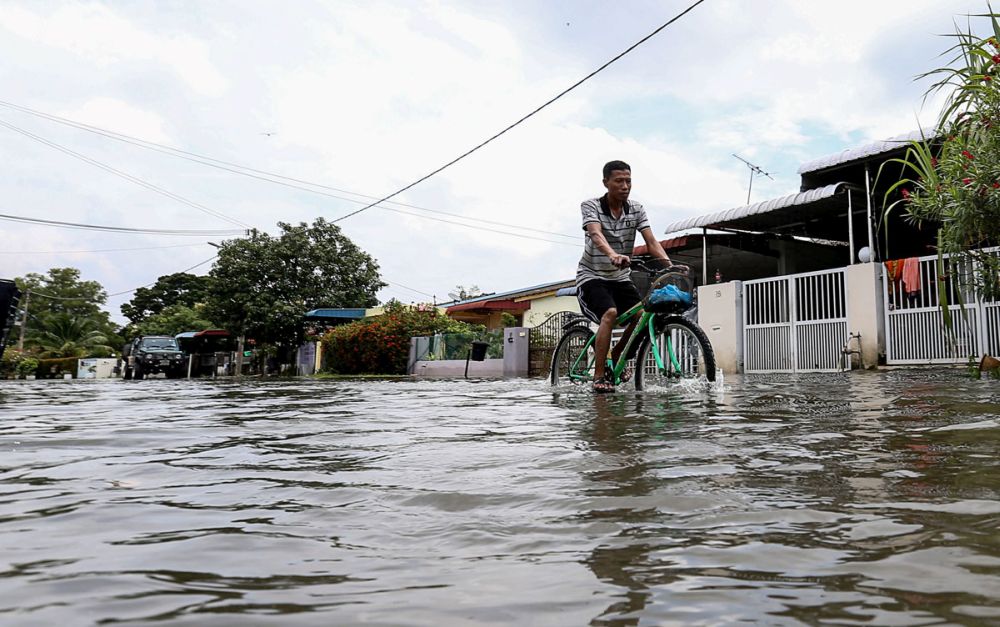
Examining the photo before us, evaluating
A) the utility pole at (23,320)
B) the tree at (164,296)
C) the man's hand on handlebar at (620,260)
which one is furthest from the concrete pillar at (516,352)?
the tree at (164,296)

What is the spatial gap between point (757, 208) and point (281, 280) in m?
28.0

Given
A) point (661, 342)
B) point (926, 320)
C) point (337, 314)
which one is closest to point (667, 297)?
point (661, 342)

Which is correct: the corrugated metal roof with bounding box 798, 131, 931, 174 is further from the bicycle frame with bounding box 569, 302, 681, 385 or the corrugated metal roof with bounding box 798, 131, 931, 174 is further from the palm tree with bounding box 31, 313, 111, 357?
the palm tree with bounding box 31, 313, 111, 357

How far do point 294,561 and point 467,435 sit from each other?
1959 mm

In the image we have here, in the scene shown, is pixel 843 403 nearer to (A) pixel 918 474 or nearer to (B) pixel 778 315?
(A) pixel 918 474

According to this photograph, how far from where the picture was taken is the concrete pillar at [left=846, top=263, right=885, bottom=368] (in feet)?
39.3

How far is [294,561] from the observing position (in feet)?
4.16

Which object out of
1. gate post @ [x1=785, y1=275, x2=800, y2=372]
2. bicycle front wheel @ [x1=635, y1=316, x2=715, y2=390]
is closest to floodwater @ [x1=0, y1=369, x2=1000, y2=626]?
bicycle front wheel @ [x1=635, y1=316, x2=715, y2=390]

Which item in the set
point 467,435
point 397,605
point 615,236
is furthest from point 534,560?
point 615,236

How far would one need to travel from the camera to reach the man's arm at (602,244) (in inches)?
213

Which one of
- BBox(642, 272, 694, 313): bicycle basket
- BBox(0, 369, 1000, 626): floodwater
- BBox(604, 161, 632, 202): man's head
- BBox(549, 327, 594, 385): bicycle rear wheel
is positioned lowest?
BBox(0, 369, 1000, 626): floodwater

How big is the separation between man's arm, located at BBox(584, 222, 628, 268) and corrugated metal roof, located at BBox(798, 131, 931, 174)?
8653 millimetres

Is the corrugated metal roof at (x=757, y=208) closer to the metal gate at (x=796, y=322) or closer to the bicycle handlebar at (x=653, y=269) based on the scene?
the metal gate at (x=796, y=322)

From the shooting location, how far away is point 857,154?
1295 cm
